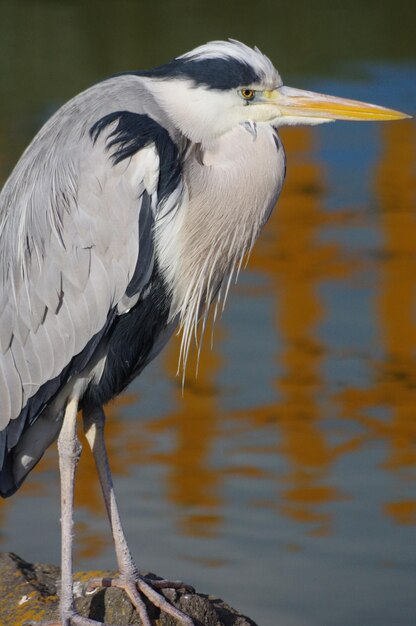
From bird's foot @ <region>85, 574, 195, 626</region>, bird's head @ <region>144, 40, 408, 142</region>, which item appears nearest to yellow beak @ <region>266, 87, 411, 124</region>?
bird's head @ <region>144, 40, 408, 142</region>

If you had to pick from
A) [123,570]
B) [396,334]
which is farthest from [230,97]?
[396,334]

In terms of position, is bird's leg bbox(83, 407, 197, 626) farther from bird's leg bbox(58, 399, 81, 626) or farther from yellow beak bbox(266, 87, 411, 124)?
yellow beak bbox(266, 87, 411, 124)

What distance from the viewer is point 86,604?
478 centimetres

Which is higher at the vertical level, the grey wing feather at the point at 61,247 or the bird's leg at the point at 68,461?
the grey wing feather at the point at 61,247

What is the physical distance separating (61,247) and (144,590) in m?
1.15

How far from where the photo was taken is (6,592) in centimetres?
477

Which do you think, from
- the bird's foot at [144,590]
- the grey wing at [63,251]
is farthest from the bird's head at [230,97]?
the bird's foot at [144,590]

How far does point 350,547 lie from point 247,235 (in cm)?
236

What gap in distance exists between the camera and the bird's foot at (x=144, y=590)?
15.3 ft

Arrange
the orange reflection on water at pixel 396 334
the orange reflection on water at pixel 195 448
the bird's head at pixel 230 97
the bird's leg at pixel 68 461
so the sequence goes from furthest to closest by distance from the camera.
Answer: the orange reflection on water at pixel 396 334 < the orange reflection on water at pixel 195 448 < the bird's leg at pixel 68 461 < the bird's head at pixel 230 97

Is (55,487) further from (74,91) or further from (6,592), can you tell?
(74,91)

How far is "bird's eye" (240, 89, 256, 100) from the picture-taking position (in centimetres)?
468

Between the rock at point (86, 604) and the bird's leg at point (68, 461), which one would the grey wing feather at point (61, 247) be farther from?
the rock at point (86, 604)

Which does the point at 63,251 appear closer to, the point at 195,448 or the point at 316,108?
the point at 316,108
